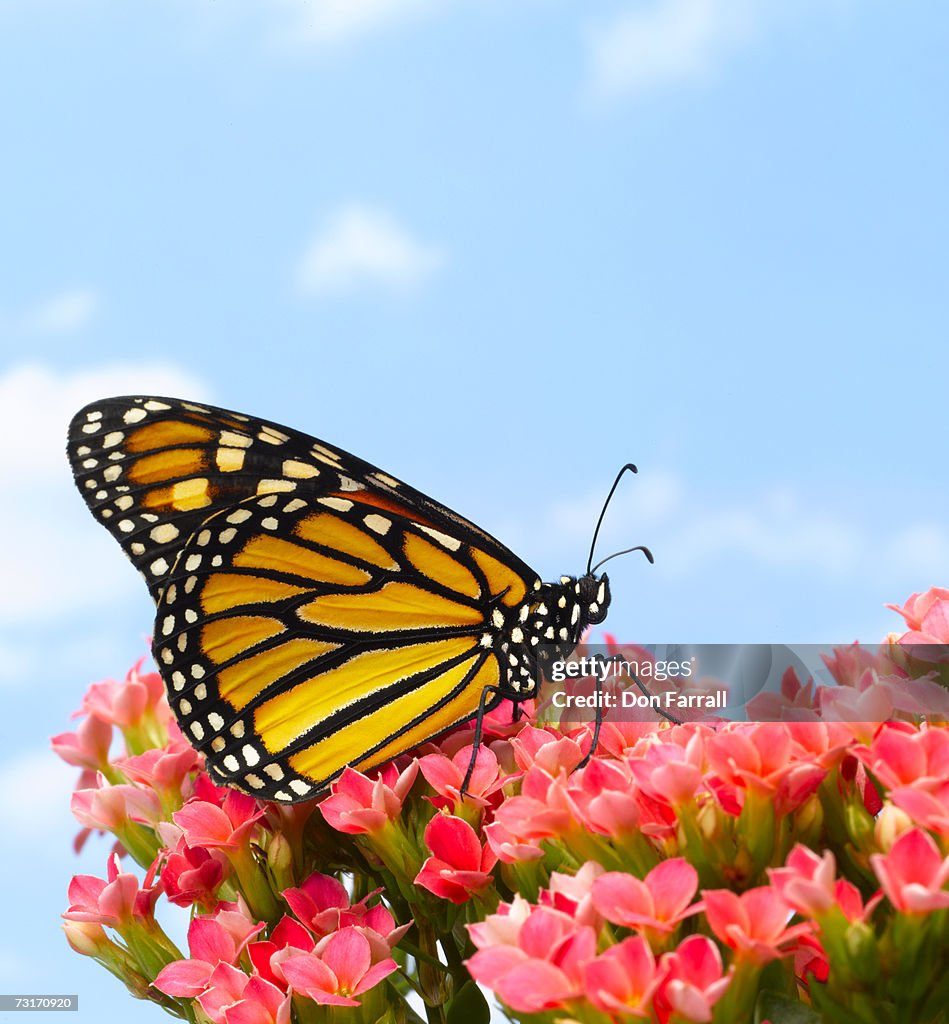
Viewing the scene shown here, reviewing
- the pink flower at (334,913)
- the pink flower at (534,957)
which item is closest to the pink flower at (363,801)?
the pink flower at (334,913)

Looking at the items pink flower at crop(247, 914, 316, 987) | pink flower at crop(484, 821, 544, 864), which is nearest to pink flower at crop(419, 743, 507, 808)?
pink flower at crop(484, 821, 544, 864)

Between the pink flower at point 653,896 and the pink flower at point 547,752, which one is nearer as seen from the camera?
the pink flower at point 653,896

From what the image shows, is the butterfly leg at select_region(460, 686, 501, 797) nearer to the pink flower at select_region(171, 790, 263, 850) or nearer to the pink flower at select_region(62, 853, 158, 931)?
the pink flower at select_region(171, 790, 263, 850)

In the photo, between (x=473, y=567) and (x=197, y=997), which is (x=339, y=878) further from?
(x=473, y=567)

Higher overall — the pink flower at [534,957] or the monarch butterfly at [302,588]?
the monarch butterfly at [302,588]

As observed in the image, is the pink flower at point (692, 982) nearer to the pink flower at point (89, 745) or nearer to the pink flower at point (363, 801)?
the pink flower at point (363, 801)

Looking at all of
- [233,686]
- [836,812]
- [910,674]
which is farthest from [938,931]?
[233,686]

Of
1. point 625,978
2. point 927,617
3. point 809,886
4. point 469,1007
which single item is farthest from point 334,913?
point 927,617

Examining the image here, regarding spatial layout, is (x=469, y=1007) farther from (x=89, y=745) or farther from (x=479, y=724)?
(x=89, y=745)
